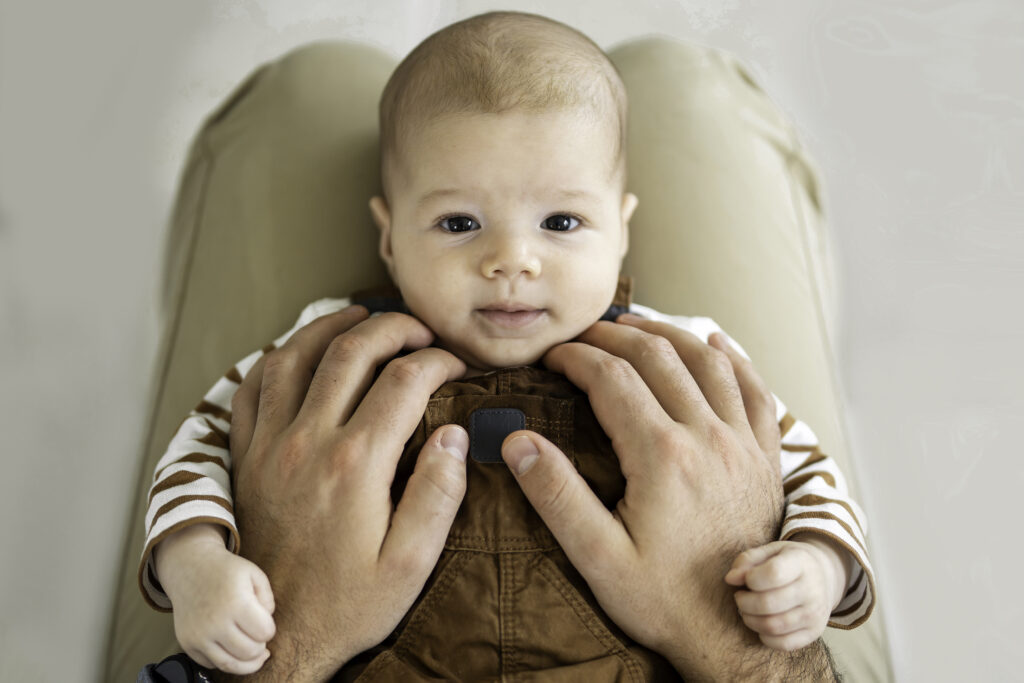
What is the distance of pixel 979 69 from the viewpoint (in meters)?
2.18

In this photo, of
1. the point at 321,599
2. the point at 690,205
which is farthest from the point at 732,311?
the point at 321,599

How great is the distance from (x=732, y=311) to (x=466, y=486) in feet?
2.33

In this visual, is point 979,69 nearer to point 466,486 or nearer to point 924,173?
point 924,173

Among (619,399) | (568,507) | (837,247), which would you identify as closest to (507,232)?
(619,399)

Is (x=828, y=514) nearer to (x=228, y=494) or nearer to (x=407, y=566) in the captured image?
(x=407, y=566)

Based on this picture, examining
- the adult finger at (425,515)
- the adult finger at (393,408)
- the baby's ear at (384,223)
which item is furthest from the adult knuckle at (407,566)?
the baby's ear at (384,223)

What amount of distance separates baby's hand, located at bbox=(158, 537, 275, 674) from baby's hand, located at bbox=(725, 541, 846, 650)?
1.91 feet

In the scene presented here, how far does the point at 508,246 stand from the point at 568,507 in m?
0.37

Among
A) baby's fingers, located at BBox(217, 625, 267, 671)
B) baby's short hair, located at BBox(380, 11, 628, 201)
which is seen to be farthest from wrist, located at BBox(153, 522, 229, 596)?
baby's short hair, located at BBox(380, 11, 628, 201)

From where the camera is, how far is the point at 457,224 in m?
1.32

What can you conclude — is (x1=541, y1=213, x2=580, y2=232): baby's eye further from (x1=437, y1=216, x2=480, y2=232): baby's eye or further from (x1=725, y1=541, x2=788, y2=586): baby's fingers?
(x1=725, y1=541, x2=788, y2=586): baby's fingers

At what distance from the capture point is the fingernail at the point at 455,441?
1.19 meters

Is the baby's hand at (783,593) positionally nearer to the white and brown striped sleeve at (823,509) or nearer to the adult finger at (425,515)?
the white and brown striped sleeve at (823,509)

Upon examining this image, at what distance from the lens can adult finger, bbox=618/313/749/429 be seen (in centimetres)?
129
